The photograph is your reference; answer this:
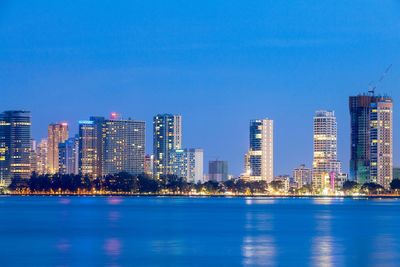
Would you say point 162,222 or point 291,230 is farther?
point 162,222

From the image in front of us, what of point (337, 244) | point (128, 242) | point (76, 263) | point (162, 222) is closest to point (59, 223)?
point (162, 222)

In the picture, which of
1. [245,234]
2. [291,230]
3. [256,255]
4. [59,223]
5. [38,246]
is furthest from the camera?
[59,223]

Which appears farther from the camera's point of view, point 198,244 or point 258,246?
point 198,244

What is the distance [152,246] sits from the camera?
7638cm

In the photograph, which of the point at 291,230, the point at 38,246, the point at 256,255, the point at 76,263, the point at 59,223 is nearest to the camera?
the point at 76,263

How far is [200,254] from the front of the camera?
69.5 metres

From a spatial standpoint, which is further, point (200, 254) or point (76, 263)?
point (200, 254)

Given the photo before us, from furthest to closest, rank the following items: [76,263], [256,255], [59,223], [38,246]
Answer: [59,223]
[38,246]
[256,255]
[76,263]

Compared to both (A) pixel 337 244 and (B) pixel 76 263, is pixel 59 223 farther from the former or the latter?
(B) pixel 76 263

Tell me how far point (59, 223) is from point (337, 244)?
43.8 meters

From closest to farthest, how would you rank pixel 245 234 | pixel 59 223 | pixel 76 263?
pixel 76 263
pixel 245 234
pixel 59 223

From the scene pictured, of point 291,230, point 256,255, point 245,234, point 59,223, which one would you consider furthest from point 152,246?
point 59,223

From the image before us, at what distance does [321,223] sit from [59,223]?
28.5 metres

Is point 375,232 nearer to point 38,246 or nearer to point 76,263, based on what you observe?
point 38,246
